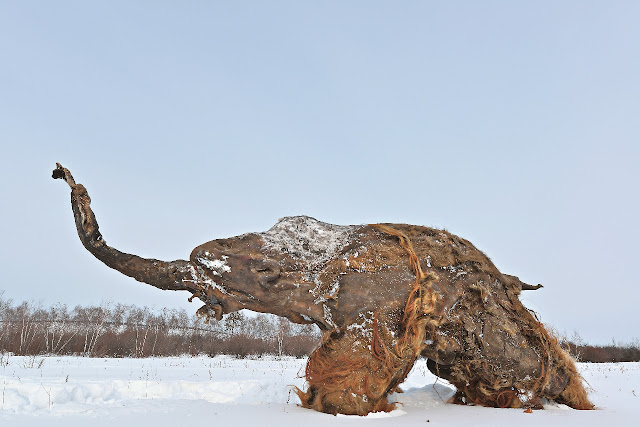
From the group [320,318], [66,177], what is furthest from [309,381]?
[66,177]

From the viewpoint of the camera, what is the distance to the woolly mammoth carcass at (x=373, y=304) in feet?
12.6

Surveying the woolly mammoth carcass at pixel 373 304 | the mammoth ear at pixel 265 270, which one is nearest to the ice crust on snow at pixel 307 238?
the woolly mammoth carcass at pixel 373 304

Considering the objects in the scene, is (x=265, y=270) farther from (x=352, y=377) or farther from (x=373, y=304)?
(x=352, y=377)

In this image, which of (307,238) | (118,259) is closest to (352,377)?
(307,238)

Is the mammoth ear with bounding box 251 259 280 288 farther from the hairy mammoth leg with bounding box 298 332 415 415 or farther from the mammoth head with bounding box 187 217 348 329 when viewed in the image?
the hairy mammoth leg with bounding box 298 332 415 415

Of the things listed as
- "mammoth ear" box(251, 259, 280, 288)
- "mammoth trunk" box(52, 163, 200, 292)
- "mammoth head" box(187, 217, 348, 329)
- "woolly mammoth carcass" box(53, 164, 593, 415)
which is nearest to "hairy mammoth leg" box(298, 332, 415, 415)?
"woolly mammoth carcass" box(53, 164, 593, 415)

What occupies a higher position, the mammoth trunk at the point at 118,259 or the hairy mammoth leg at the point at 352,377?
the mammoth trunk at the point at 118,259

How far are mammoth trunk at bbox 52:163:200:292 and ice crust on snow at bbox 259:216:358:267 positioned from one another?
2.86ft

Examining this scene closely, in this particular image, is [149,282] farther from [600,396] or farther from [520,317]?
[600,396]

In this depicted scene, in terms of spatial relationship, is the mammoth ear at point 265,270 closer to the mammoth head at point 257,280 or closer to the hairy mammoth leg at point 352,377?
the mammoth head at point 257,280

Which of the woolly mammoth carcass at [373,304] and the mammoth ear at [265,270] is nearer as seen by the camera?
the woolly mammoth carcass at [373,304]

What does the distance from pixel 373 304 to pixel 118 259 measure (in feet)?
8.23

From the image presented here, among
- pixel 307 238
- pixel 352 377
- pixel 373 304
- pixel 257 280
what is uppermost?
pixel 307 238

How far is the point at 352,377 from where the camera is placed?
3.71 metres
